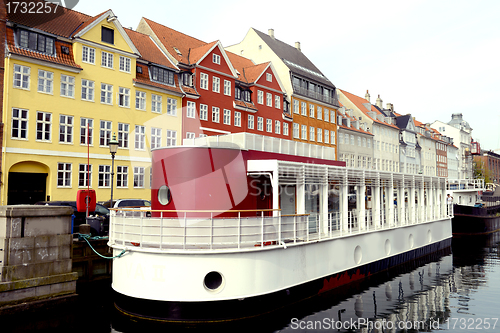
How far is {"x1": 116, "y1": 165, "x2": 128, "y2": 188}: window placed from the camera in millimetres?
29000

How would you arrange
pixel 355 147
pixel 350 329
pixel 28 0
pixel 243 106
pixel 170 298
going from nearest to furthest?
1. pixel 170 298
2. pixel 350 329
3. pixel 28 0
4. pixel 243 106
5. pixel 355 147

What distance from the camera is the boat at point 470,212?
119ft

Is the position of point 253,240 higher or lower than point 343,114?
lower

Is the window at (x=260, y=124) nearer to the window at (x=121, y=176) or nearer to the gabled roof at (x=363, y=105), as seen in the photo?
the window at (x=121, y=176)

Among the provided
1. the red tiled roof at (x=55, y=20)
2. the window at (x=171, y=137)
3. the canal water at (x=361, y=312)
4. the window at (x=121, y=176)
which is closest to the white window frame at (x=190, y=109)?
the window at (x=171, y=137)

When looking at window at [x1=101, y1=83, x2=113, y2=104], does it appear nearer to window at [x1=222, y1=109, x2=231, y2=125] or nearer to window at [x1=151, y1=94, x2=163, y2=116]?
window at [x1=151, y1=94, x2=163, y2=116]

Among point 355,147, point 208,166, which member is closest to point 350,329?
point 208,166

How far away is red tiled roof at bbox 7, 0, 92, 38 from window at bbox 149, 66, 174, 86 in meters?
6.15

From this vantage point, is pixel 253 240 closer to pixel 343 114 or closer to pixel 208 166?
pixel 208 166

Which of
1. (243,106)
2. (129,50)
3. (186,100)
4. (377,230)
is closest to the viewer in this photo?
(377,230)

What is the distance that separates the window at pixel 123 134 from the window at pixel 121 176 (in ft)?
5.47

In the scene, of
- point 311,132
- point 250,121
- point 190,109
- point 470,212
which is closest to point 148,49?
point 190,109

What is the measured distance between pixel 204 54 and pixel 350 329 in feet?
92.2

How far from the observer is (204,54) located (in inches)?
1364
